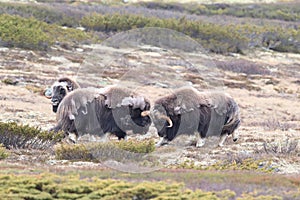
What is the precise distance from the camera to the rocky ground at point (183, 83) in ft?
34.3

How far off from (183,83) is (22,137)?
546 inches

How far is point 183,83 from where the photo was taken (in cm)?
2314

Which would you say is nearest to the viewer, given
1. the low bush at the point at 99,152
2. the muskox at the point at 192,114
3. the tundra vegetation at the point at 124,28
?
the low bush at the point at 99,152

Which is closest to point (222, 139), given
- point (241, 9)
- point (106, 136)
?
point (106, 136)

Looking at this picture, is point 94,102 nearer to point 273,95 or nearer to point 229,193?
point 229,193

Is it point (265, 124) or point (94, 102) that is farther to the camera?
point (265, 124)

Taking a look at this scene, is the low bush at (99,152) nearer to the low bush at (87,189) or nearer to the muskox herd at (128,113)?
the muskox herd at (128,113)

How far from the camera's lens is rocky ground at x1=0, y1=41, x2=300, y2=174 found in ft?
34.3

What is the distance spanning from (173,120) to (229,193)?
461 cm

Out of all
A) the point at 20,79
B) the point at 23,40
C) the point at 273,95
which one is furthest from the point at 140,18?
the point at 20,79

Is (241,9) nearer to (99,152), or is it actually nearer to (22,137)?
(22,137)

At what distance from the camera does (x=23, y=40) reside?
26328 mm

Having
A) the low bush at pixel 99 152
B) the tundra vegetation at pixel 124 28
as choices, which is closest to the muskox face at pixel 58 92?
the low bush at pixel 99 152

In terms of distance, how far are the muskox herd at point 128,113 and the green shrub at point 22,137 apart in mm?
659
